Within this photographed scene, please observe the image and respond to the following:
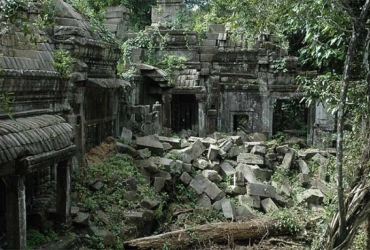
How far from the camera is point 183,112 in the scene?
19.6m

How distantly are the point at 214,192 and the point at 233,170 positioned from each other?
188 cm

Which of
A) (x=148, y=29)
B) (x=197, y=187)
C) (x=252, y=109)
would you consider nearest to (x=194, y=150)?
(x=197, y=187)

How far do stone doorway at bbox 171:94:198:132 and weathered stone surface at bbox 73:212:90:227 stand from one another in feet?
36.8

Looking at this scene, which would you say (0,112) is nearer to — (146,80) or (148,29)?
(146,80)

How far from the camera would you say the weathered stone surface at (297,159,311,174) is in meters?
13.5

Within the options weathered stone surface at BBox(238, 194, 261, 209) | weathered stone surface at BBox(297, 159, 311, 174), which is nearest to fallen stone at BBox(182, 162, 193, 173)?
weathered stone surface at BBox(238, 194, 261, 209)

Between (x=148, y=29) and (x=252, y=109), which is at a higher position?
(x=148, y=29)

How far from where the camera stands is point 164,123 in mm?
17094

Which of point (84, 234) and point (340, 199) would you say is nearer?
point (340, 199)

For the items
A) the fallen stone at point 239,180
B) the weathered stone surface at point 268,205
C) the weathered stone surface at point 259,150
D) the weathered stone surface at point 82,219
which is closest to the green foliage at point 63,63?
the weathered stone surface at point 82,219

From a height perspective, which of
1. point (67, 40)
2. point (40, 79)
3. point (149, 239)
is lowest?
point (149, 239)

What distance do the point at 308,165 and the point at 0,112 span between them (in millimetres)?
10185

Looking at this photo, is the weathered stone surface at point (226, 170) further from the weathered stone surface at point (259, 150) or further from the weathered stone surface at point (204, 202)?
the weathered stone surface at point (204, 202)

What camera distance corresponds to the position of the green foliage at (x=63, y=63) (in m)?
8.59
